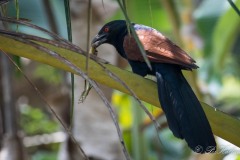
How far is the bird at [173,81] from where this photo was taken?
1566 mm

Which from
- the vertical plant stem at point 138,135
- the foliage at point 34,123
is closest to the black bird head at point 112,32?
the vertical plant stem at point 138,135

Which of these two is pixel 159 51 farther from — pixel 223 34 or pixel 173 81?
pixel 223 34

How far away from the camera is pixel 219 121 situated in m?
1.50

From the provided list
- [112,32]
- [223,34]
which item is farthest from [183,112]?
[223,34]

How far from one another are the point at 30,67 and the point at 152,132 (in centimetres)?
133

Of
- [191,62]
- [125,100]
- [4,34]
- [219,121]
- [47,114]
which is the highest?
[47,114]

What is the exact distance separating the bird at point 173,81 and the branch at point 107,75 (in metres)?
0.05

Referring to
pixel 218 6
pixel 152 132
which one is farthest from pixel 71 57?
pixel 152 132

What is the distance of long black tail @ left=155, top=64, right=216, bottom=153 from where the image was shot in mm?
1555

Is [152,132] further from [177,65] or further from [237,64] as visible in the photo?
[177,65]

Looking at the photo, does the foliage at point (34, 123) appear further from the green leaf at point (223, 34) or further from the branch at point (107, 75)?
the branch at point (107, 75)

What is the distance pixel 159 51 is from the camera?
211 centimetres

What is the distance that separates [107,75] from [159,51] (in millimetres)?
689

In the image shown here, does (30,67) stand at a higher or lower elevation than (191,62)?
higher
